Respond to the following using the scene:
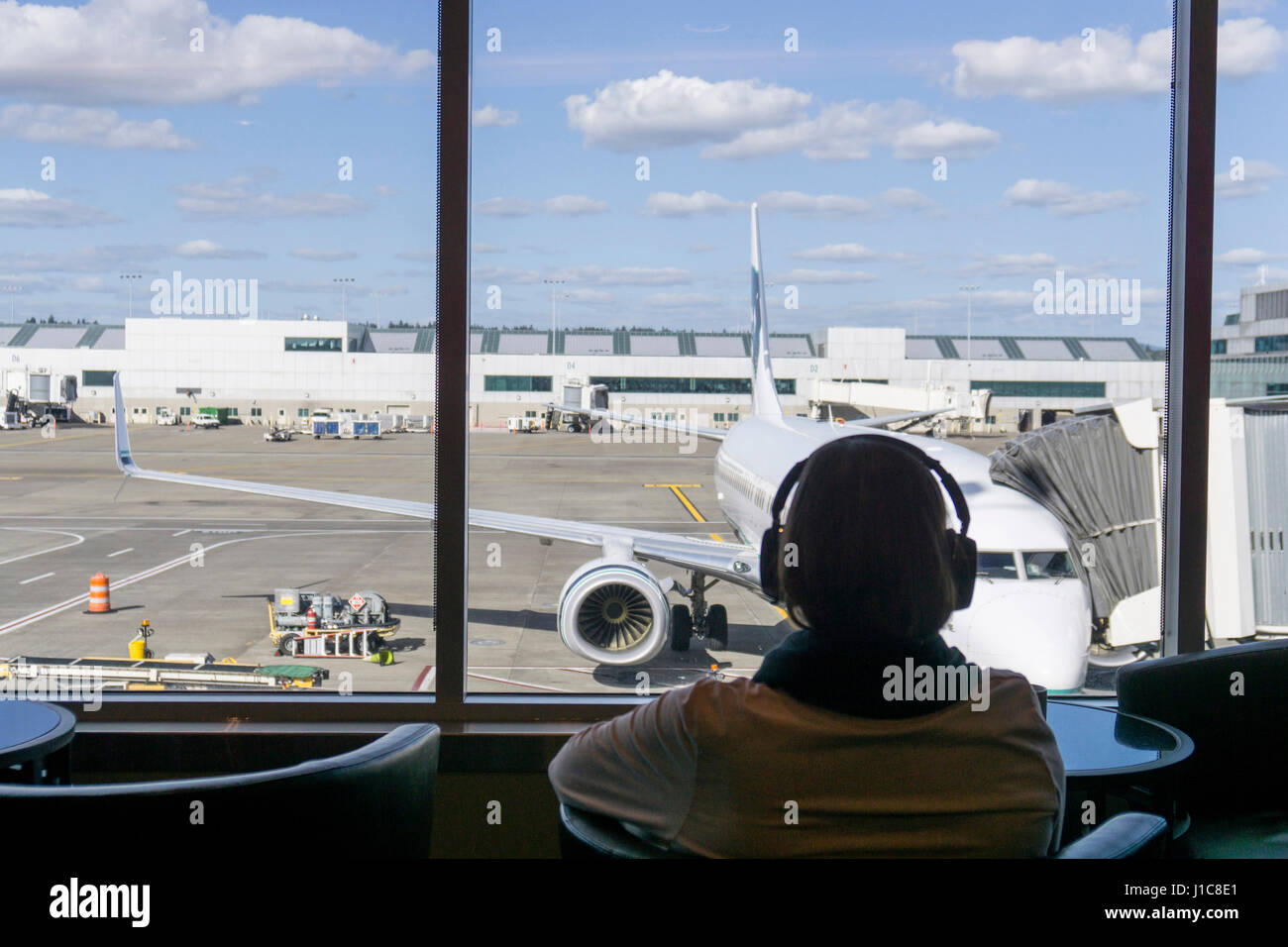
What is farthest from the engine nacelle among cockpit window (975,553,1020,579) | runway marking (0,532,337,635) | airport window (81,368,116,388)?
runway marking (0,532,337,635)

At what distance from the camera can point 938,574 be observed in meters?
1.39

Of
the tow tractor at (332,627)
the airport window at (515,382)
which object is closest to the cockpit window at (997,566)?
the tow tractor at (332,627)

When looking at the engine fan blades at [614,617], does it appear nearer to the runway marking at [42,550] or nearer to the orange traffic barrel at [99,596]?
the orange traffic barrel at [99,596]

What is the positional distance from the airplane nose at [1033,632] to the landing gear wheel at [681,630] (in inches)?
185

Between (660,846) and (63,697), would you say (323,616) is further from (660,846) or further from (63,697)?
(660,846)

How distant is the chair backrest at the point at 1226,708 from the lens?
3.02 m

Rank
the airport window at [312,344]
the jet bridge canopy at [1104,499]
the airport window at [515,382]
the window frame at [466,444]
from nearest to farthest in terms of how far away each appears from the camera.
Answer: the window frame at [466,444]
the jet bridge canopy at [1104,499]
the airport window at [312,344]
the airport window at [515,382]

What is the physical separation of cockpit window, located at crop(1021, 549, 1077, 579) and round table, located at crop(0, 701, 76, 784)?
4.90m

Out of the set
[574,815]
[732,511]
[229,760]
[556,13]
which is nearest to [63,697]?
[229,760]

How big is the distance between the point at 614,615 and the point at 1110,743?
5224mm

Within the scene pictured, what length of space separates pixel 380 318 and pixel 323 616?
19.2 ft

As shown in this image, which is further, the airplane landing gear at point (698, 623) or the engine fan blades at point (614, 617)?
the airplane landing gear at point (698, 623)

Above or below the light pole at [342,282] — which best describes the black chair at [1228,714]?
below

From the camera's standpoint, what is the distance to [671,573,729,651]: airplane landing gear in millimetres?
10055
